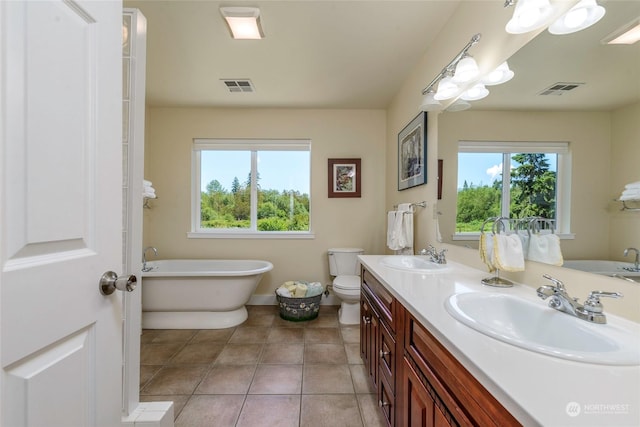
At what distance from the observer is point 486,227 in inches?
54.1

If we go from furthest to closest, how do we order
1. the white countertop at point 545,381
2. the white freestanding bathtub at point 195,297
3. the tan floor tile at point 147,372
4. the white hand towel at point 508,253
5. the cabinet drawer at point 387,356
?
the white freestanding bathtub at point 195,297
the tan floor tile at point 147,372
the cabinet drawer at point 387,356
the white hand towel at point 508,253
the white countertop at point 545,381

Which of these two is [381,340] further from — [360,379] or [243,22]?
[243,22]

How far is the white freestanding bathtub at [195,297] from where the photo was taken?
253 centimetres

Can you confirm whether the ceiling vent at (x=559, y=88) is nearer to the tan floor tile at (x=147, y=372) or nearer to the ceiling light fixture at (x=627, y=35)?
the ceiling light fixture at (x=627, y=35)

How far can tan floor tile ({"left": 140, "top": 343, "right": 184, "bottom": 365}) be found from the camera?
2057 mm

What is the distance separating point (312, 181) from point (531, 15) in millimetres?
2427

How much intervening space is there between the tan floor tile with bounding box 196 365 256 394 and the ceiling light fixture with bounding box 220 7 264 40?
242cm

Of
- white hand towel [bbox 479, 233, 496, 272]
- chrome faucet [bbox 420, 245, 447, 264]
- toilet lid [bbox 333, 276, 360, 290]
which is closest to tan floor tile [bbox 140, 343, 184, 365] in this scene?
toilet lid [bbox 333, 276, 360, 290]

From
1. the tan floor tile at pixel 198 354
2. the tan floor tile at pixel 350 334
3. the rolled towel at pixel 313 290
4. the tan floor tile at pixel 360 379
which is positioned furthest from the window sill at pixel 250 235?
the tan floor tile at pixel 360 379

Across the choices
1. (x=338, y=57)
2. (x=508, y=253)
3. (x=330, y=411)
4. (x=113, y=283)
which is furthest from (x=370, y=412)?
(x=338, y=57)

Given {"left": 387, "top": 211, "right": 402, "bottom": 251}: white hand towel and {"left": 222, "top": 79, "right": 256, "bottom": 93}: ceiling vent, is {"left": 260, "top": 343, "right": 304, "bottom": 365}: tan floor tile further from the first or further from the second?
{"left": 222, "top": 79, "right": 256, "bottom": 93}: ceiling vent

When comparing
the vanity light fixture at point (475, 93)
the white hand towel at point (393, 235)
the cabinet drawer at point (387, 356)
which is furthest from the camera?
the white hand towel at point (393, 235)

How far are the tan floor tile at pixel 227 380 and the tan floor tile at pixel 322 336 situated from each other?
59 centimetres

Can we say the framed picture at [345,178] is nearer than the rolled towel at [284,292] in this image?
No
